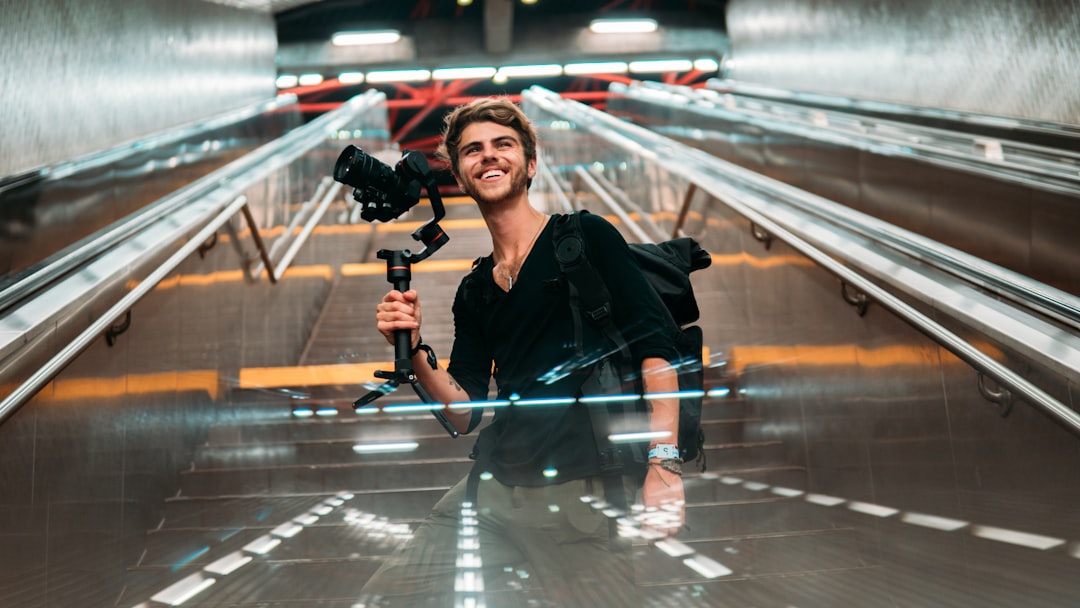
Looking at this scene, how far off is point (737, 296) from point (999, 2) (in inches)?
71.2

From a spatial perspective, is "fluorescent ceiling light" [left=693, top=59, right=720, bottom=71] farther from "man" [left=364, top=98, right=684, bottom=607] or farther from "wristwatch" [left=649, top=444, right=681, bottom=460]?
"wristwatch" [left=649, top=444, right=681, bottom=460]

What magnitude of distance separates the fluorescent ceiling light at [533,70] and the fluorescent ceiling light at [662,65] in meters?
1.20

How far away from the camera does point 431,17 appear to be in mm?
14109

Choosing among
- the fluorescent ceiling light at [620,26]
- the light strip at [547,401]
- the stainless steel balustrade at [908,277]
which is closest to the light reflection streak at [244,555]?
the light strip at [547,401]

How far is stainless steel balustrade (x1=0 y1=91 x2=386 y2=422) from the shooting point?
1.92 metres

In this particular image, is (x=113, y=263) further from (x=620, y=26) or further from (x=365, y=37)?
(x=620, y=26)

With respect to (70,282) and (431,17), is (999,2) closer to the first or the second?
(70,282)

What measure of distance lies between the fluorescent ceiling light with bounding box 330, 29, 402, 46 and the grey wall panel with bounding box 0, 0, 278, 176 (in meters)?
6.81

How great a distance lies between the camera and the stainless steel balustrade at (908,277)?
1578 millimetres

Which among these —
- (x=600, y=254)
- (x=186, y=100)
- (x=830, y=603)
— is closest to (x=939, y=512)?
(x=830, y=603)

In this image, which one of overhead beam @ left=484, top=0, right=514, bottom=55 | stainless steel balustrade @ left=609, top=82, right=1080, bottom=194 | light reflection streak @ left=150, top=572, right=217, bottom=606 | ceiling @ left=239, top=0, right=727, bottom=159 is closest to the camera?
light reflection streak @ left=150, top=572, right=217, bottom=606

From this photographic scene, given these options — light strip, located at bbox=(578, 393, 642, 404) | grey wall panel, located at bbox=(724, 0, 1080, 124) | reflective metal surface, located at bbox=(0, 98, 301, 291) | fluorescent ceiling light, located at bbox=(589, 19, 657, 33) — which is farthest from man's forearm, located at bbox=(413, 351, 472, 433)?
fluorescent ceiling light, located at bbox=(589, 19, 657, 33)

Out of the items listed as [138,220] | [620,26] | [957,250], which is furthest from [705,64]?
[957,250]

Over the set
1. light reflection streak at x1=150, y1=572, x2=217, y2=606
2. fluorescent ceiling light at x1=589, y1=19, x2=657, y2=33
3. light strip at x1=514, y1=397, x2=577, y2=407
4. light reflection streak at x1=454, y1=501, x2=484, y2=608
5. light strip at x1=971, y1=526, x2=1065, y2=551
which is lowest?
light strip at x1=971, y1=526, x2=1065, y2=551
